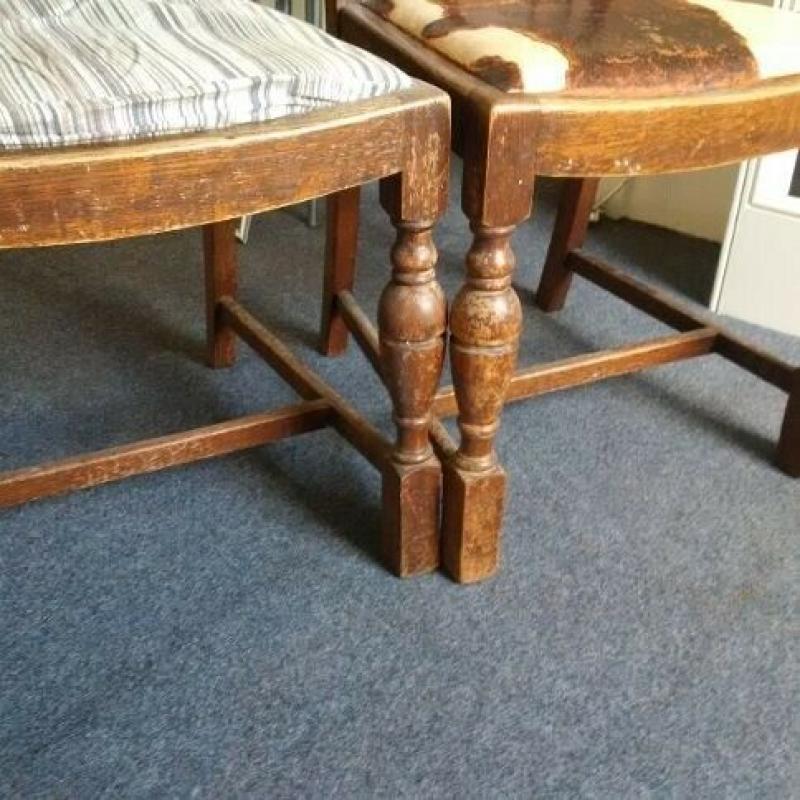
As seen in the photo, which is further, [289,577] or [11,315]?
[11,315]

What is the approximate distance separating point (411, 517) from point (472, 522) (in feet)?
0.16

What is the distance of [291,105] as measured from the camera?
2.08 ft

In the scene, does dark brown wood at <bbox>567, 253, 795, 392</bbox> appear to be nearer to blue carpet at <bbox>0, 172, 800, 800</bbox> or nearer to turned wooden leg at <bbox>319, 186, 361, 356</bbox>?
blue carpet at <bbox>0, 172, 800, 800</bbox>

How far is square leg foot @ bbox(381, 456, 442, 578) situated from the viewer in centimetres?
82

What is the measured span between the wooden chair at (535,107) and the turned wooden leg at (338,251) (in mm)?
227

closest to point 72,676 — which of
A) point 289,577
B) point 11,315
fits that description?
point 289,577

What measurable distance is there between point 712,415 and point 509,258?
1.51ft

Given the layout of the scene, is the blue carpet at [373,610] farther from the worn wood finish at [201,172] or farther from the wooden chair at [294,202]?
the worn wood finish at [201,172]

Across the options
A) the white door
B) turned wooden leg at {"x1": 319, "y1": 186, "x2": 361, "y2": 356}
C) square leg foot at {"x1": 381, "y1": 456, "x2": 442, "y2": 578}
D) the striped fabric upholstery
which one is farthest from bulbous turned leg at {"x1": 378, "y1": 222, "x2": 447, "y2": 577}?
the white door

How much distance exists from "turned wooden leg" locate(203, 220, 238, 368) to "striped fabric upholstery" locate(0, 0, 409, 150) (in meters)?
0.33

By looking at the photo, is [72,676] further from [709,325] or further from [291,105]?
[709,325]

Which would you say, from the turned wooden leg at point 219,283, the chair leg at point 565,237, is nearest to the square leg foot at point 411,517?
the turned wooden leg at point 219,283

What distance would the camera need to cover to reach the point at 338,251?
109 cm

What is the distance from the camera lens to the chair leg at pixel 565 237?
1.22m
